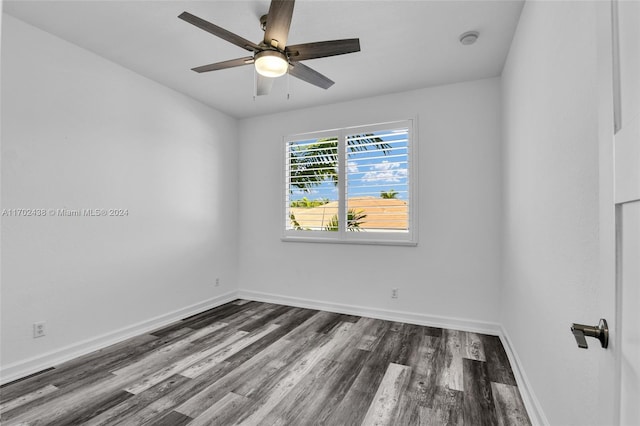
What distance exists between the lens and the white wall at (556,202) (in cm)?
115

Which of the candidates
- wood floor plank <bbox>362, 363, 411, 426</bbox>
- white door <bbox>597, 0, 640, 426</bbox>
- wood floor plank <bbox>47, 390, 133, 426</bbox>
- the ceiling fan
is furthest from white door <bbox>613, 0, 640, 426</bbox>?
wood floor plank <bbox>47, 390, 133, 426</bbox>

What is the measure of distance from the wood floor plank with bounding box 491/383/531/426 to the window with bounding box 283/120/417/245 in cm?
164

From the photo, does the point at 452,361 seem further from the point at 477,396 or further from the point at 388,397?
the point at 388,397

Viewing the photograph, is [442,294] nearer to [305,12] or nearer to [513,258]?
[513,258]

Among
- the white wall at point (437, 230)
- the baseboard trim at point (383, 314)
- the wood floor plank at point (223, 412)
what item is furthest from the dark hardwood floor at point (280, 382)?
the white wall at point (437, 230)

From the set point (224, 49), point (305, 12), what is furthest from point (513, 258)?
point (224, 49)

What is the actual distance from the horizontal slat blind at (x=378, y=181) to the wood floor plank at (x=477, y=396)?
5.00ft

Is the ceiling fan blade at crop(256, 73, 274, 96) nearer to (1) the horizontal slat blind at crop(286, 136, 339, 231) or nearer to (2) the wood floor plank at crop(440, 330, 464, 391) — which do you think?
(1) the horizontal slat blind at crop(286, 136, 339, 231)

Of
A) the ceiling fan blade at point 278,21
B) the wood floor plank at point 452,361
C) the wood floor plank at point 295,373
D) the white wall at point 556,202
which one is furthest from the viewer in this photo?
the wood floor plank at point 452,361

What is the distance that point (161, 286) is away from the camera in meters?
3.42

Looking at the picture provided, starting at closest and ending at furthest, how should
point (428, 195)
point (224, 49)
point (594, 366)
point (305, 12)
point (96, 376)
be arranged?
point (594, 366), point (305, 12), point (96, 376), point (224, 49), point (428, 195)

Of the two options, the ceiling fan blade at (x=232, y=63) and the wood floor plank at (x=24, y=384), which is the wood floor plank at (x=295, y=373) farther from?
the ceiling fan blade at (x=232, y=63)

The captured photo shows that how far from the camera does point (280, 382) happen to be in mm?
2279

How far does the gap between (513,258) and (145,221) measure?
11.4ft
